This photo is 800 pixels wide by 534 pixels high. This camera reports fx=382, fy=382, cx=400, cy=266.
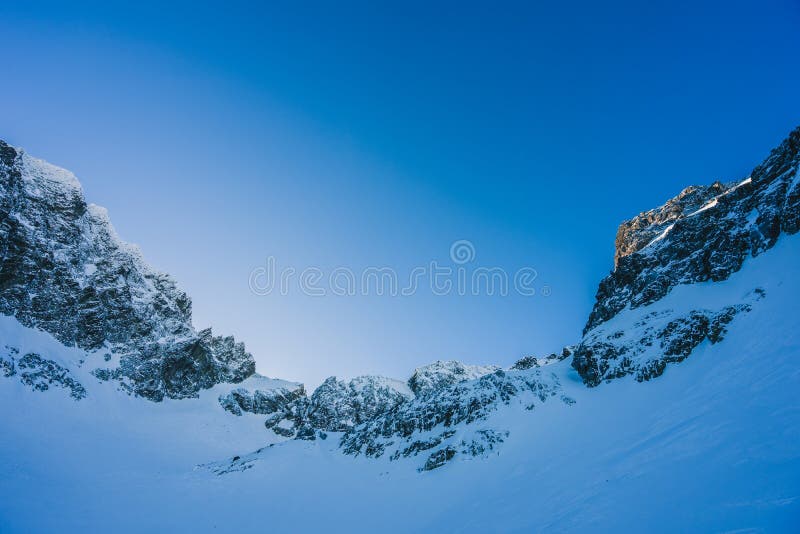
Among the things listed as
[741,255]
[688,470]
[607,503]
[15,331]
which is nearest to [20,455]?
[15,331]

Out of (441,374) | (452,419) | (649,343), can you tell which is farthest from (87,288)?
(649,343)

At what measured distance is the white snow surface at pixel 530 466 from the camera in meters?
15.0

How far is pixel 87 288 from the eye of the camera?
241ft

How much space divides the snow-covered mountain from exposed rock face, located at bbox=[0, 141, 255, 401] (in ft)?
1.16

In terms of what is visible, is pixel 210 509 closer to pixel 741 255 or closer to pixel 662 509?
pixel 662 509

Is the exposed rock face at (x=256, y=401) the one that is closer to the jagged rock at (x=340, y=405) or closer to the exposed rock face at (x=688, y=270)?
the jagged rock at (x=340, y=405)

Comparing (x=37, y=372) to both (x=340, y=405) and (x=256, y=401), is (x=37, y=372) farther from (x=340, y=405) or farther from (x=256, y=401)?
(x=340, y=405)

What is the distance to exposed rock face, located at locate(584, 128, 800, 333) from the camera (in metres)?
36.6

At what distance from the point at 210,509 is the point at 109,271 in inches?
2457

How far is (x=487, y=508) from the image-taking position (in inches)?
958

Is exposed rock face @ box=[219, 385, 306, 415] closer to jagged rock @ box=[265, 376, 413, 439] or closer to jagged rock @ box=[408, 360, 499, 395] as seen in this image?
jagged rock @ box=[265, 376, 413, 439]

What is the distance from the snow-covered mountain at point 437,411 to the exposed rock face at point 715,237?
25cm

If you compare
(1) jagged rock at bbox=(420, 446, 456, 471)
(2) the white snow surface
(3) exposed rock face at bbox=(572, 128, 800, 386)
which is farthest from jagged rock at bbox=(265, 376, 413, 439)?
(3) exposed rock face at bbox=(572, 128, 800, 386)

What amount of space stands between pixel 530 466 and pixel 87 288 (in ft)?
274
